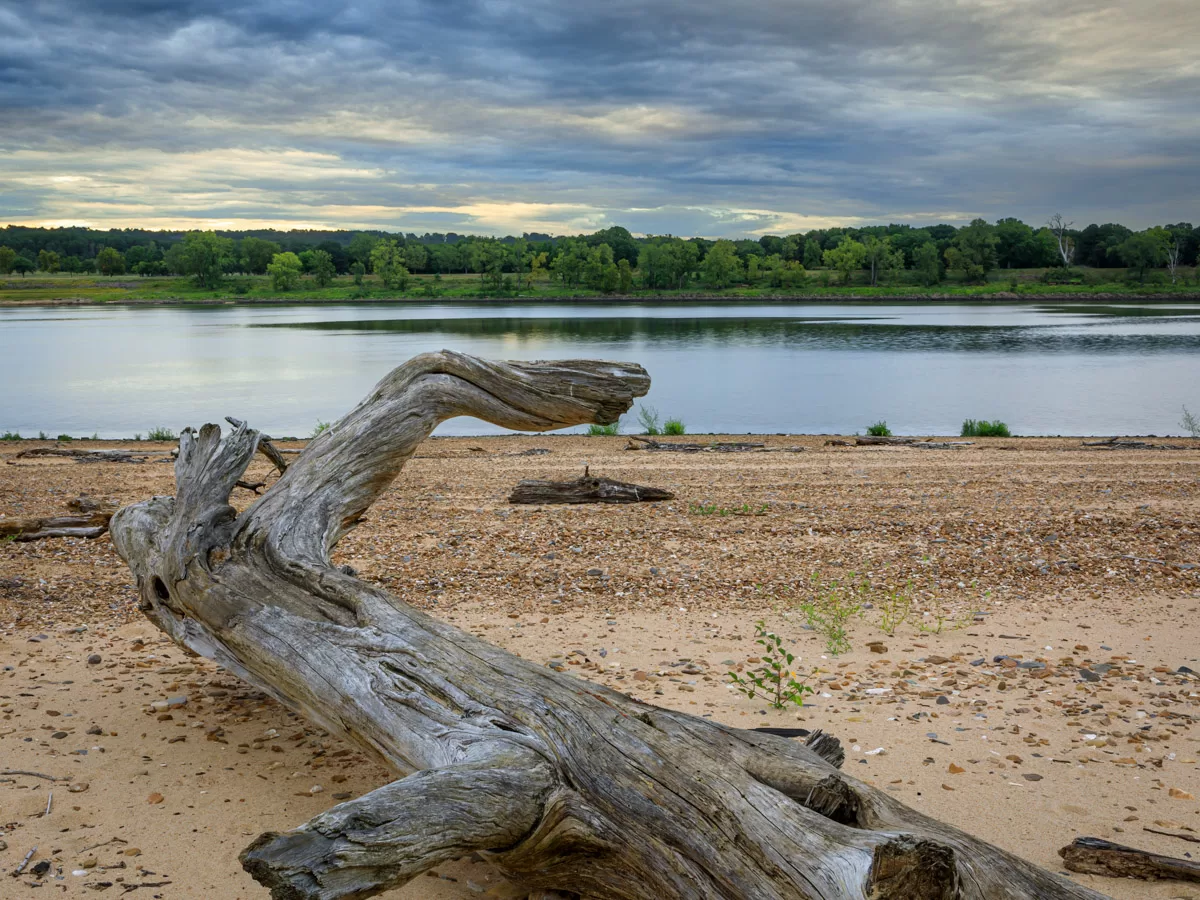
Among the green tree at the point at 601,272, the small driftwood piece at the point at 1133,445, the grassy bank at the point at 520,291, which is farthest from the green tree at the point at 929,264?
the small driftwood piece at the point at 1133,445

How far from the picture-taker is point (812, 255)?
446ft

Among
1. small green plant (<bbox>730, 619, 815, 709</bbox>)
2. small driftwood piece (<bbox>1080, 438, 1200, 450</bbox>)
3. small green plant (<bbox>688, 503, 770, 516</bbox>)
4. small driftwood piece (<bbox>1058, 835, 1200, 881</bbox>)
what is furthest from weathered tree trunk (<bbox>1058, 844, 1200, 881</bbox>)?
small driftwood piece (<bbox>1080, 438, 1200, 450</bbox>)

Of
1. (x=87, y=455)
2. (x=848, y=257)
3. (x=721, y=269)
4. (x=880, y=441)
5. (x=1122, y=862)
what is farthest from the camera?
(x=848, y=257)

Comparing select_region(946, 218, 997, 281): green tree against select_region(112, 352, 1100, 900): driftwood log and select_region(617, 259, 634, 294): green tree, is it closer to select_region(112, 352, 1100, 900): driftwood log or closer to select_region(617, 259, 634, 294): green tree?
select_region(617, 259, 634, 294): green tree

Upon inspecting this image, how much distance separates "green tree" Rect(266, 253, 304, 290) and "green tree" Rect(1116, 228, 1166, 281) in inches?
4222

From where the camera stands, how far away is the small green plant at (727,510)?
9750 mm

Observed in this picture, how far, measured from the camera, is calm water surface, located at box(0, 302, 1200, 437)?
27359mm

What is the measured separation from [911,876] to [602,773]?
1.01 metres

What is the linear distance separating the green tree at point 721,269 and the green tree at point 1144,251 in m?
46.0

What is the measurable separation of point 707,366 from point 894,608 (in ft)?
122

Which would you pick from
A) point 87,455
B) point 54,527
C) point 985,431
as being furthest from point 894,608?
point 985,431

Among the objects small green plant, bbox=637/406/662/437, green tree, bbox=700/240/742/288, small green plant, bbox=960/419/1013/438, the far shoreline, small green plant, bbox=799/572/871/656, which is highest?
green tree, bbox=700/240/742/288

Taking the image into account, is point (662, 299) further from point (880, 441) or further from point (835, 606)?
point (835, 606)

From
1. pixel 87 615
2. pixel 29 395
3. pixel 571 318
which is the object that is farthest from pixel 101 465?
pixel 571 318
